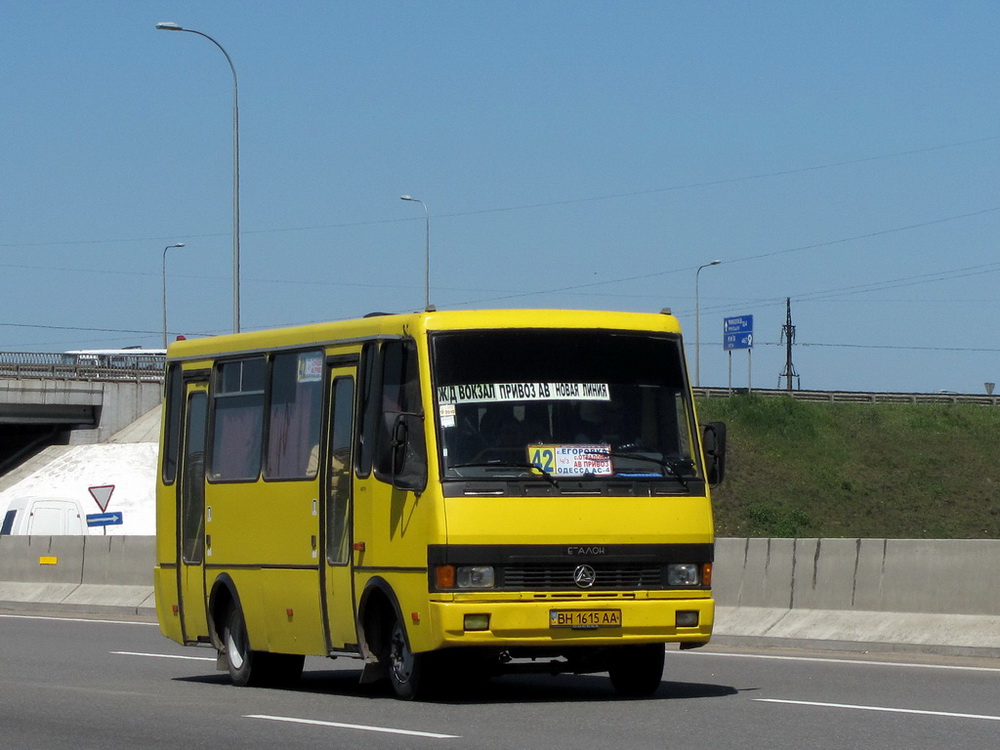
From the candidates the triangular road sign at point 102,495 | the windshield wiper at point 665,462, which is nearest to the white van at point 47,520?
the triangular road sign at point 102,495

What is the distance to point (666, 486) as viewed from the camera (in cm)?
1303

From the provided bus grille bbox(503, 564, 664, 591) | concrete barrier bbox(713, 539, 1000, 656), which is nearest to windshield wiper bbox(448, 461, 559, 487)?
bus grille bbox(503, 564, 664, 591)

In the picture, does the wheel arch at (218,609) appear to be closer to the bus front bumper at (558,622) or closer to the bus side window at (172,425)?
the bus side window at (172,425)

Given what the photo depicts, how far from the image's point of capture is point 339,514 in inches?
544

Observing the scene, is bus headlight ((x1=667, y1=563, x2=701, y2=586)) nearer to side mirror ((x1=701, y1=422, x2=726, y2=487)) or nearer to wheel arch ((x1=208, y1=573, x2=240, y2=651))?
side mirror ((x1=701, y1=422, x2=726, y2=487))

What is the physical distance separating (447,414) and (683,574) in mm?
1934

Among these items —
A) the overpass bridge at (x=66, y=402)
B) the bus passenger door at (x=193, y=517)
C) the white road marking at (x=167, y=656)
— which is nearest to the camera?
the bus passenger door at (x=193, y=517)

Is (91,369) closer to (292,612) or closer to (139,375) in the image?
(139,375)

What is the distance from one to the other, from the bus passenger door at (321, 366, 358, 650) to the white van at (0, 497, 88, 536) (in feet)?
103

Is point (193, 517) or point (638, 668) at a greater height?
point (193, 517)

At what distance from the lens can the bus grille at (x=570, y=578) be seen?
41.2 feet

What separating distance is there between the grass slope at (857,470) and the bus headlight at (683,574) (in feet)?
187

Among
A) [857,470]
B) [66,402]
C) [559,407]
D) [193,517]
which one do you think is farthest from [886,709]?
[857,470]

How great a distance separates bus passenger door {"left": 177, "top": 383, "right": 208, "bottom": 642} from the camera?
16.0 metres
